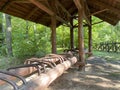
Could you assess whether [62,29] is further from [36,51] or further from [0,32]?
[36,51]

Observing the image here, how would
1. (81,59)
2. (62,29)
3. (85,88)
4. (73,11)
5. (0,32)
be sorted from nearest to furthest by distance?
(85,88)
(81,59)
(73,11)
(0,32)
(62,29)

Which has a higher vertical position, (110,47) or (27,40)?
(27,40)

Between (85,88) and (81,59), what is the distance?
113 inches

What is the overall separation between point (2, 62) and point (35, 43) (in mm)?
2457

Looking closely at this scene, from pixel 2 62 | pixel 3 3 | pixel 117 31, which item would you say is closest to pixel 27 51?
pixel 2 62

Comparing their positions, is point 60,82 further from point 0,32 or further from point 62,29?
point 62,29

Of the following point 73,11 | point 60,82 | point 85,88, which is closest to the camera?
point 85,88

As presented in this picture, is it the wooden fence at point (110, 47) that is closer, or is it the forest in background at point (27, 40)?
the forest in background at point (27, 40)

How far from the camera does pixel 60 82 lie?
269 inches

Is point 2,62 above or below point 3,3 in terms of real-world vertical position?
below

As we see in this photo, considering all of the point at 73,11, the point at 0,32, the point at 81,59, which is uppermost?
the point at 73,11

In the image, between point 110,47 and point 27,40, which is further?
point 110,47

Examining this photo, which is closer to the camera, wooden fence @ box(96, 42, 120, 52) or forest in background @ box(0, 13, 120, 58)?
forest in background @ box(0, 13, 120, 58)

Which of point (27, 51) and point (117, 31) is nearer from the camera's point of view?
point (27, 51)
